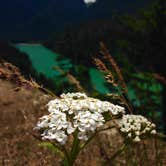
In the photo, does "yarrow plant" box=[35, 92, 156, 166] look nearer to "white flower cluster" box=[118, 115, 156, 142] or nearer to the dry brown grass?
"white flower cluster" box=[118, 115, 156, 142]

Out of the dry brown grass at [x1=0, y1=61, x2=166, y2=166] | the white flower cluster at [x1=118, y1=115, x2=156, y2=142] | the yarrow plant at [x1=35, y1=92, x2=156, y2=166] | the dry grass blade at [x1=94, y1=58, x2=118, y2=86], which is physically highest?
the dry grass blade at [x1=94, y1=58, x2=118, y2=86]

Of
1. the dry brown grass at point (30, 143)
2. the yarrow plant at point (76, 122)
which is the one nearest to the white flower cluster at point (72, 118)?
the yarrow plant at point (76, 122)

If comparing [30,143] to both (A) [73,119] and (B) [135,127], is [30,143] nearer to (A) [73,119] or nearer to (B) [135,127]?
(B) [135,127]

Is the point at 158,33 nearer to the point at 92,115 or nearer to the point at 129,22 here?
the point at 129,22

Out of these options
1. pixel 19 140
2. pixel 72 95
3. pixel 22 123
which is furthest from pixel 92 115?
pixel 22 123

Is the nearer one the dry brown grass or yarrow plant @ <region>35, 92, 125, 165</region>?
yarrow plant @ <region>35, 92, 125, 165</region>

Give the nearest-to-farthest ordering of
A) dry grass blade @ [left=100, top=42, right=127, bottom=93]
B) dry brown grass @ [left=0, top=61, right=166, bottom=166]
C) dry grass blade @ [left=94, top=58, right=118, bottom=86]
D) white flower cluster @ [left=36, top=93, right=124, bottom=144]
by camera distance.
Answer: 1. white flower cluster @ [left=36, top=93, right=124, bottom=144]
2. dry grass blade @ [left=94, top=58, right=118, bottom=86]
3. dry grass blade @ [left=100, top=42, right=127, bottom=93]
4. dry brown grass @ [left=0, top=61, right=166, bottom=166]

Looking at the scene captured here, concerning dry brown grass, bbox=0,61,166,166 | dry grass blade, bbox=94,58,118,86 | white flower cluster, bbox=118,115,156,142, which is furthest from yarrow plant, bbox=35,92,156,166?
dry brown grass, bbox=0,61,166,166
